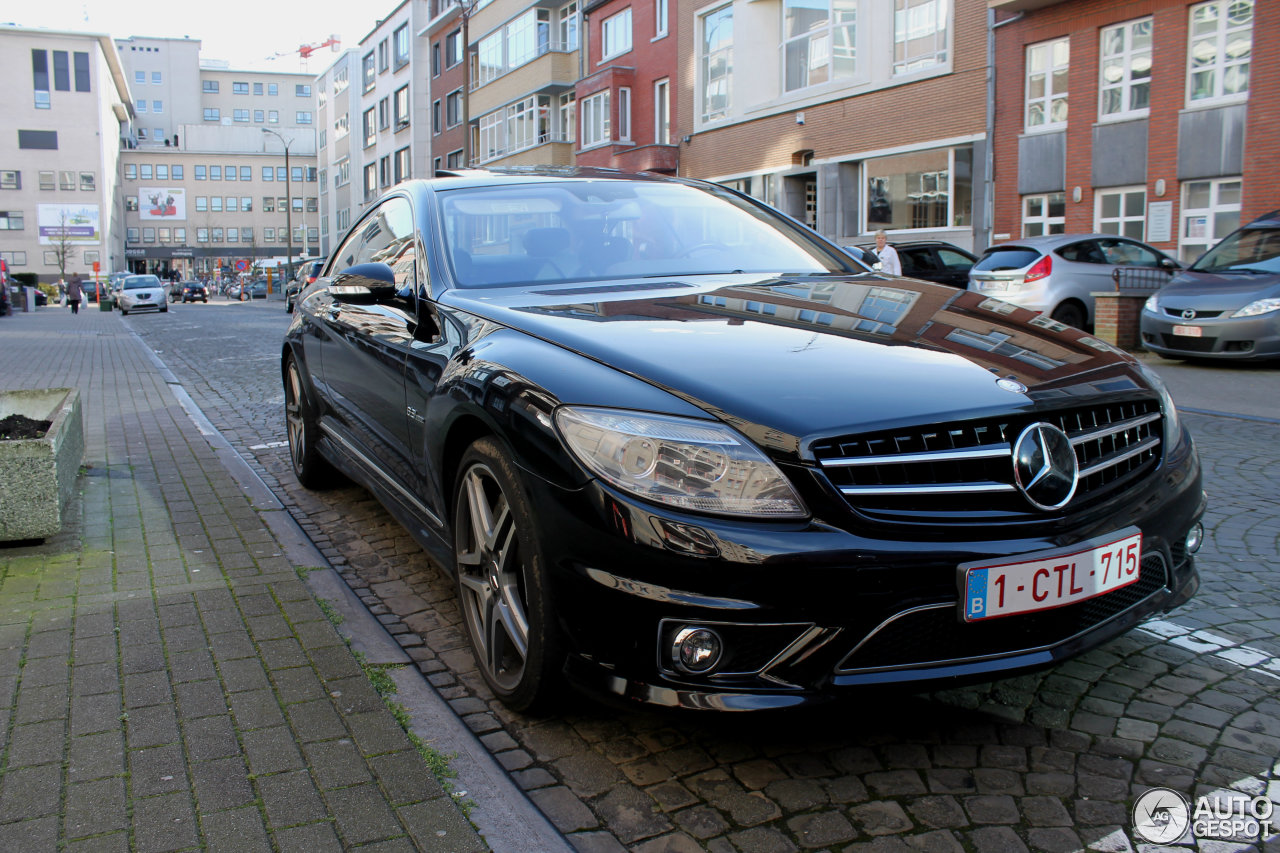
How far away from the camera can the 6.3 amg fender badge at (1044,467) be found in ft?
8.15

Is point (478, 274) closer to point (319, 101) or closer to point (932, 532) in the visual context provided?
point (932, 532)

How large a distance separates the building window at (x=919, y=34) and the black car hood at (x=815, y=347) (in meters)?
23.2

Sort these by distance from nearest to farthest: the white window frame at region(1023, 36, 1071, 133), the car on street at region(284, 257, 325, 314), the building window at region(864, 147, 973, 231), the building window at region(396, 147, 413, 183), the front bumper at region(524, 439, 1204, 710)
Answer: the front bumper at region(524, 439, 1204, 710) < the car on street at region(284, 257, 325, 314) < the white window frame at region(1023, 36, 1071, 133) < the building window at region(864, 147, 973, 231) < the building window at region(396, 147, 413, 183)

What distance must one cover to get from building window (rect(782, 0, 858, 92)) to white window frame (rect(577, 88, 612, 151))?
375 inches

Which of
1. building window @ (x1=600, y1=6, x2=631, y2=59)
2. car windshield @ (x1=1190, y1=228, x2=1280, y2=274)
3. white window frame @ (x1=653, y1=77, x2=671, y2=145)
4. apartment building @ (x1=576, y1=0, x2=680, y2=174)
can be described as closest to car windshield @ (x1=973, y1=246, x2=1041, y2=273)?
car windshield @ (x1=1190, y1=228, x2=1280, y2=274)

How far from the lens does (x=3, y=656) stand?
11.2 feet

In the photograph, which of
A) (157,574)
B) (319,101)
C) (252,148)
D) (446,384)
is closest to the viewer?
(446,384)

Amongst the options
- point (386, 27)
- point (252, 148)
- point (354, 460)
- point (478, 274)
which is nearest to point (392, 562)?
point (354, 460)

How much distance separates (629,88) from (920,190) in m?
15.5

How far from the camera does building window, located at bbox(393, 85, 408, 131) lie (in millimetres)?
65125

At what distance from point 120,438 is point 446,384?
534 centimetres

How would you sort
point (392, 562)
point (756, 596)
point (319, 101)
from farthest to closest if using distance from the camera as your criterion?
point (319, 101) → point (392, 562) → point (756, 596)

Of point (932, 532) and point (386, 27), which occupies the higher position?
point (386, 27)

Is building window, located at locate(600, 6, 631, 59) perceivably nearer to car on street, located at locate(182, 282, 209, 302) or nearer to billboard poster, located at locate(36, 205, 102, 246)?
car on street, located at locate(182, 282, 209, 302)
